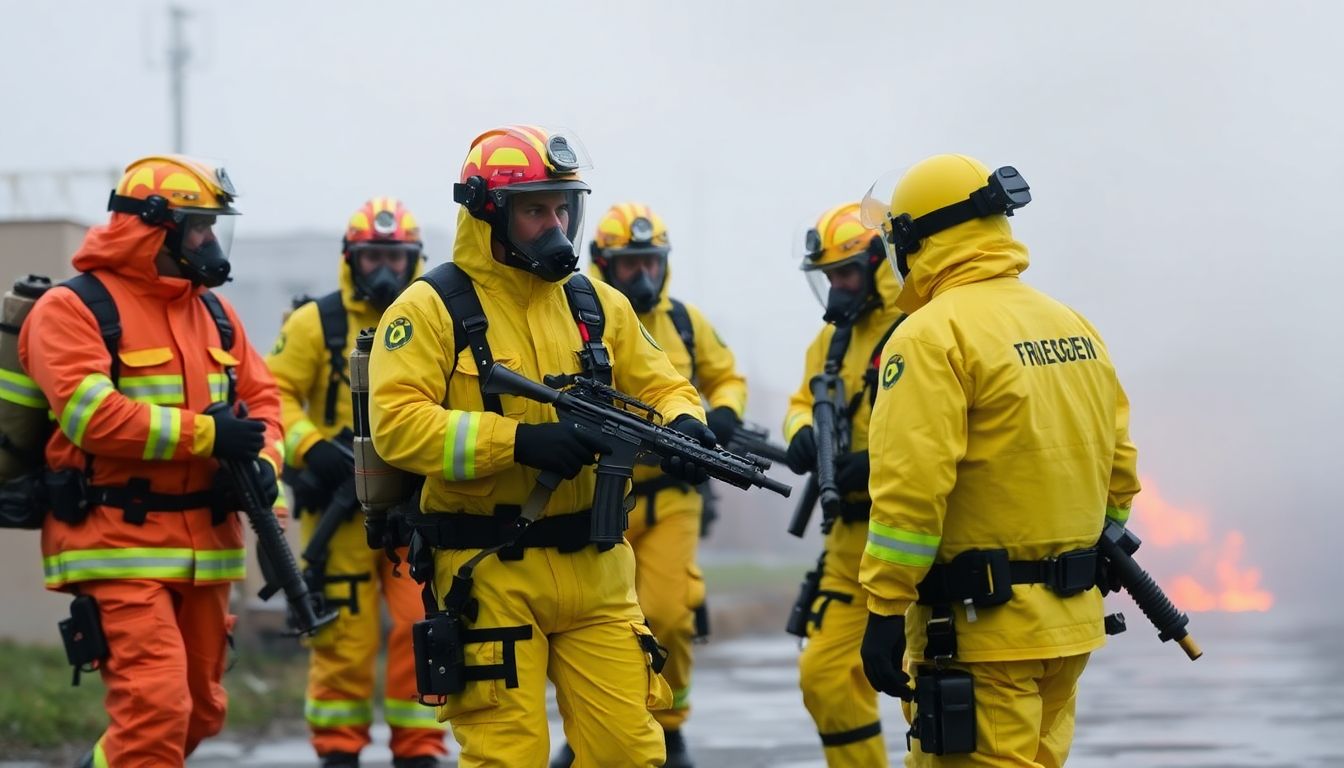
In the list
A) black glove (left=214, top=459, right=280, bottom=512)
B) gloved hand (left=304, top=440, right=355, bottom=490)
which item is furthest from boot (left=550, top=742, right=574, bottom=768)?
black glove (left=214, top=459, right=280, bottom=512)

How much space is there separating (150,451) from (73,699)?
11.6ft

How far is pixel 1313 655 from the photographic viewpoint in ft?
39.1

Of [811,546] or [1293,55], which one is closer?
[1293,55]

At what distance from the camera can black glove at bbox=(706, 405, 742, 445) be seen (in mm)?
7543

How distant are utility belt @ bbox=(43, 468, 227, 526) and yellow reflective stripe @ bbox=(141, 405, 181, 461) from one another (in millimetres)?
165

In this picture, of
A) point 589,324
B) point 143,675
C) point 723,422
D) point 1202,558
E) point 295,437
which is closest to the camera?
point 589,324

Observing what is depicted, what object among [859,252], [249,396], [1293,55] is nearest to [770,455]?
[859,252]

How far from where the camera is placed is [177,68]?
81.3 ft

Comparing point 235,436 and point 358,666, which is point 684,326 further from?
point 235,436

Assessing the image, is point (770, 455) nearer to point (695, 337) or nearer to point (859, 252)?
point (695, 337)

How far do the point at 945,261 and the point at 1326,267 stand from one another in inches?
472

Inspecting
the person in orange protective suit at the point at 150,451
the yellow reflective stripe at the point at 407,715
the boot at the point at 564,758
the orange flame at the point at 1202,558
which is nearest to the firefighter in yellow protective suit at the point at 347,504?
the yellow reflective stripe at the point at 407,715

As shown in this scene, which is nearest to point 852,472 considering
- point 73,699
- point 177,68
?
point 73,699

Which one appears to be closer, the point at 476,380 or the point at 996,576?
the point at 996,576
